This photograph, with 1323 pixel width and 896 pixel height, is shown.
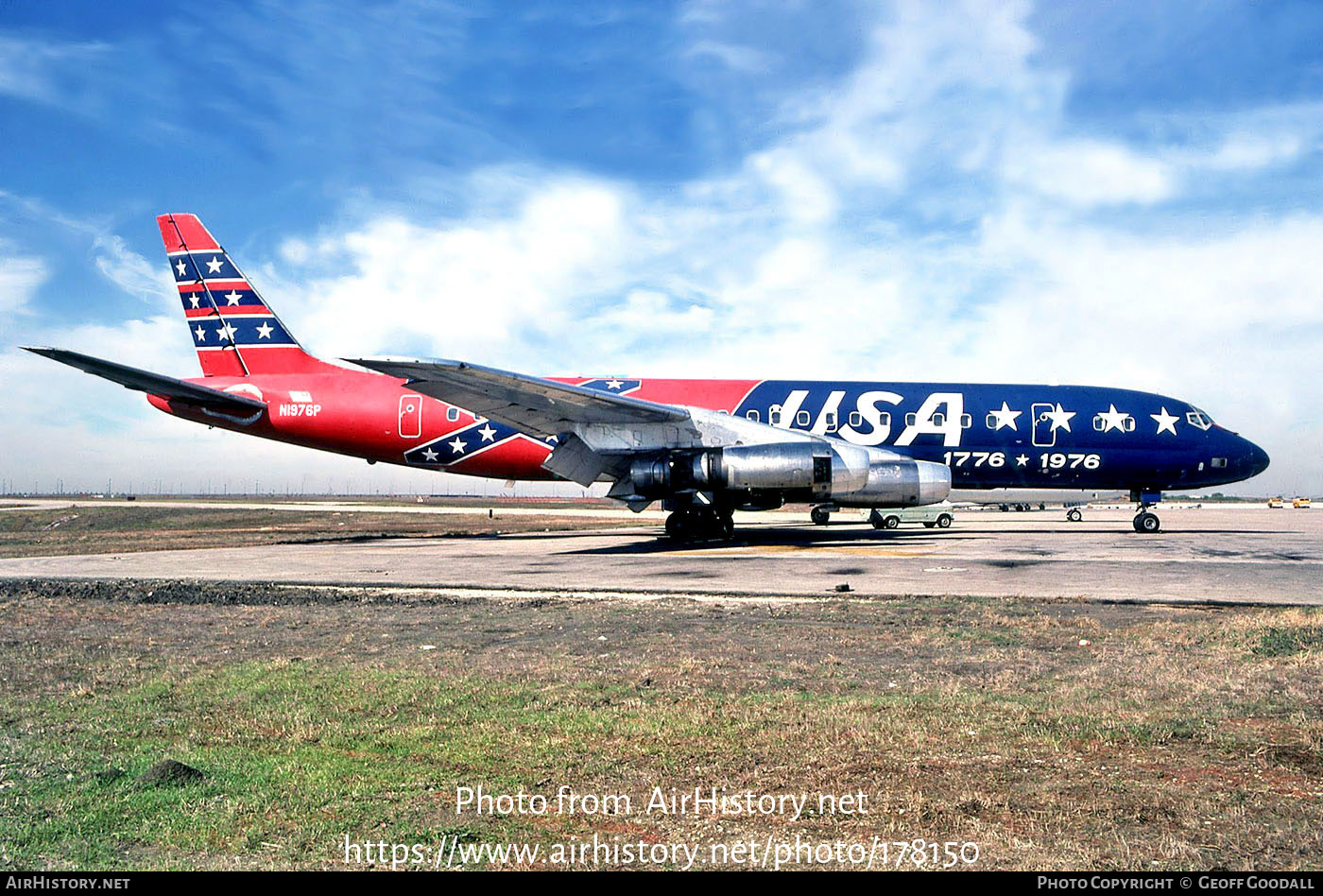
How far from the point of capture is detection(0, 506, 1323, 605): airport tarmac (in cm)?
1029

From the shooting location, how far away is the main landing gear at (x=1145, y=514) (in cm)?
2295

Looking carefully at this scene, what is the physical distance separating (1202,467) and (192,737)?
24.9m

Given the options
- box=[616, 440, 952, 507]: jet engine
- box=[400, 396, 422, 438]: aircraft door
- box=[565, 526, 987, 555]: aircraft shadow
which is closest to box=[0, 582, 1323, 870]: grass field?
box=[616, 440, 952, 507]: jet engine

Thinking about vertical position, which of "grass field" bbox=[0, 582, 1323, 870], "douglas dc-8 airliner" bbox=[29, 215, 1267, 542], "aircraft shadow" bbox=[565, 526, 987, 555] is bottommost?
"aircraft shadow" bbox=[565, 526, 987, 555]

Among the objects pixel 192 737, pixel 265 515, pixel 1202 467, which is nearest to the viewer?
pixel 192 737

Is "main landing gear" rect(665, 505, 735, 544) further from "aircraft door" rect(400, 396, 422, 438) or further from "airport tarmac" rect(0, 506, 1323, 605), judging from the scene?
"aircraft door" rect(400, 396, 422, 438)

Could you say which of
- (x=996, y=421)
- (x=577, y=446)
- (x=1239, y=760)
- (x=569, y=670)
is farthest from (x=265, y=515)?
(x=1239, y=760)

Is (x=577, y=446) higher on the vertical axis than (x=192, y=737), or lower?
higher

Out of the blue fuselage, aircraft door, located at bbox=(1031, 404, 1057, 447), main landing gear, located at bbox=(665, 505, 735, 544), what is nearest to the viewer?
main landing gear, located at bbox=(665, 505, 735, 544)

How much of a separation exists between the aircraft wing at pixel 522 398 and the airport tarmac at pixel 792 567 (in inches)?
110

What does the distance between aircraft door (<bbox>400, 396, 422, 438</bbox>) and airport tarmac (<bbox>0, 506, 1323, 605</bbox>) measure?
282 cm

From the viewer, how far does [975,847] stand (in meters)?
2.85

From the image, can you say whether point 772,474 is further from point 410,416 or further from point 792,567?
point 410,416
